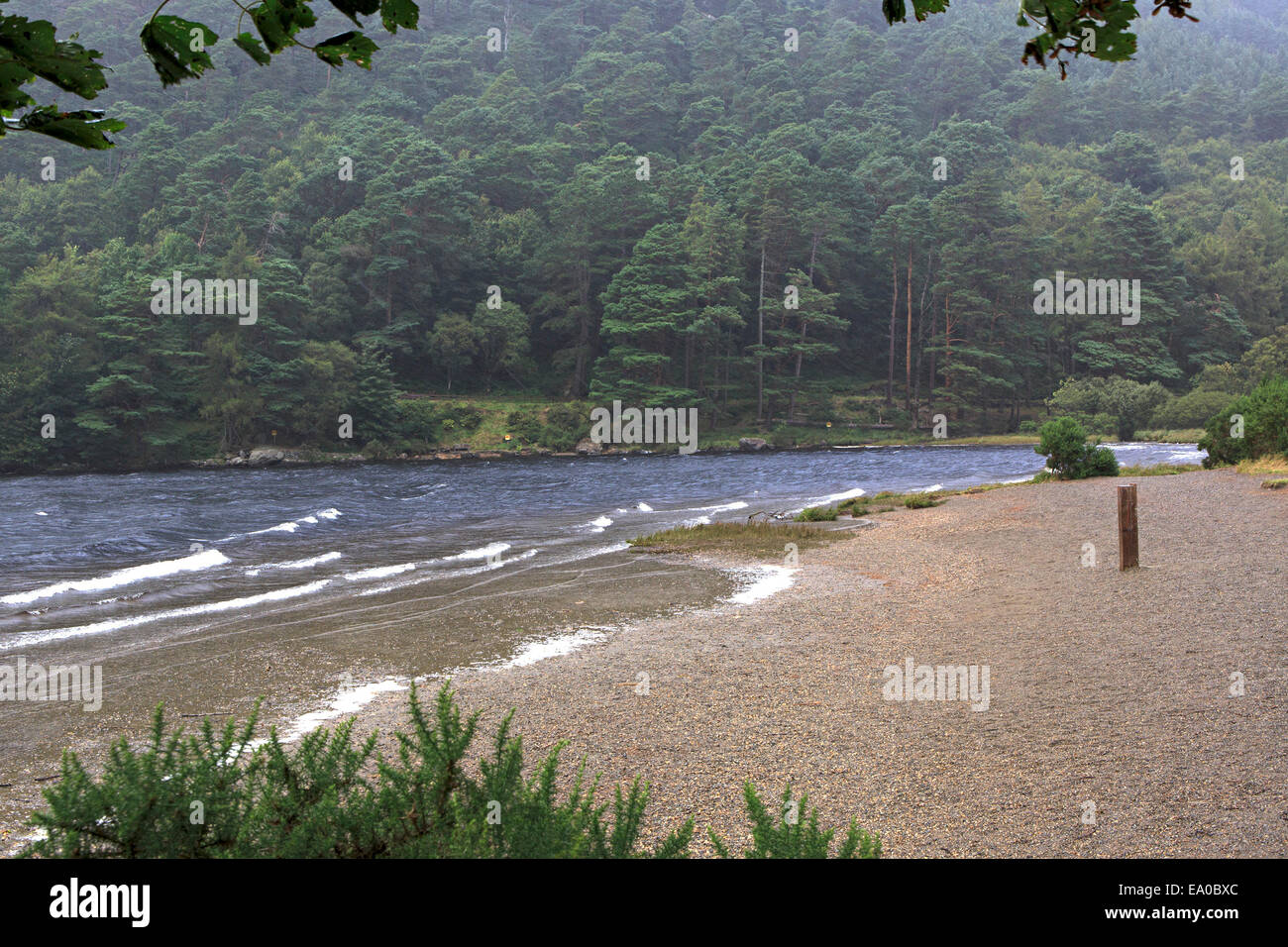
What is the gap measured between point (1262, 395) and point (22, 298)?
63.3 m

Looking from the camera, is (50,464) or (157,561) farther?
(50,464)

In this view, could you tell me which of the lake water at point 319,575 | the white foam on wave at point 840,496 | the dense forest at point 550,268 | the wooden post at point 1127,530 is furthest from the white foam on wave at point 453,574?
the dense forest at point 550,268

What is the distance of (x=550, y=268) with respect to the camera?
7856 cm

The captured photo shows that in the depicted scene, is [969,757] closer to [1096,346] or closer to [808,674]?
[808,674]

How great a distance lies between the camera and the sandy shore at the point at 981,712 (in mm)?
5844

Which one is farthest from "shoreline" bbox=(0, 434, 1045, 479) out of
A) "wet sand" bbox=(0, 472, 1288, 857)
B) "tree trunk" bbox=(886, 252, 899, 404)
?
"wet sand" bbox=(0, 472, 1288, 857)

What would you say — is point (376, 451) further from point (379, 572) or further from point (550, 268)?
point (379, 572)

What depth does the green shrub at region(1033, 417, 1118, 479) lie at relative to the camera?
30281 mm

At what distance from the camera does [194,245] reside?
230 ft

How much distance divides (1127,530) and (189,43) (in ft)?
47.3

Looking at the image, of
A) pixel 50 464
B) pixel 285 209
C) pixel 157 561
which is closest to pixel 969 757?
pixel 157 561

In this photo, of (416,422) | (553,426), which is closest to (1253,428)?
(553,426)

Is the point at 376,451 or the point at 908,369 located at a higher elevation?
the point at 908,369

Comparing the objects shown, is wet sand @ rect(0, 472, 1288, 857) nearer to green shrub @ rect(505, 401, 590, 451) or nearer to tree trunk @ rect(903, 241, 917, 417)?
green shrub @ rect(505, 401, 590, 451)
